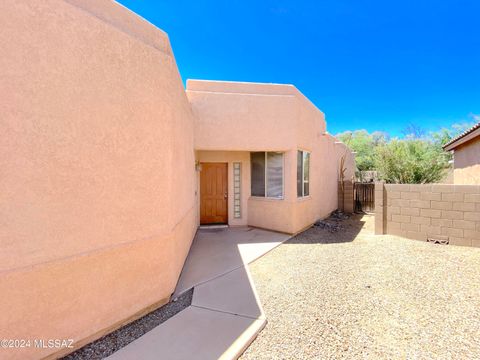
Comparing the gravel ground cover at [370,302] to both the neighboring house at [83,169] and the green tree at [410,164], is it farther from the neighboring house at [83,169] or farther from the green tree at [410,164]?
the green tree at [410,164]

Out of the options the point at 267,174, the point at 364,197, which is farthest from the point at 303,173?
the point at 364,197

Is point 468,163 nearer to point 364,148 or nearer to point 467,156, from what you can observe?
point 467,156

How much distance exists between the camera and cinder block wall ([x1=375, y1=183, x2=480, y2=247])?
6457mm

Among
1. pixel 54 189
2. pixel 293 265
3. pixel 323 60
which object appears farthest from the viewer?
pixel 323 60

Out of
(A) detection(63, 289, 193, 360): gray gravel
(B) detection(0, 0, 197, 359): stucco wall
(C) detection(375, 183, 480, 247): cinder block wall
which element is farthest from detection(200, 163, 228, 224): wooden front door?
(C) detection(375, 183, 480, 247): cinder block wall

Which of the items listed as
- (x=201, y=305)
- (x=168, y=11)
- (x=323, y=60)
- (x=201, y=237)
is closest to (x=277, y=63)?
(x=323, y=60)

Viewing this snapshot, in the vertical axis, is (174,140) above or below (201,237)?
above

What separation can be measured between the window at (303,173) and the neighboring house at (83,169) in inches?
205

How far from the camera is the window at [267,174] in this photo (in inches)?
336

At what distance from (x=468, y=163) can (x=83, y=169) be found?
1583 cm

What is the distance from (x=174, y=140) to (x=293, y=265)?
4.17m

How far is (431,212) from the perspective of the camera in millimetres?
7039

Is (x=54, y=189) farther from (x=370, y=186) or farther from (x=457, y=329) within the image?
(x=370, y=186)

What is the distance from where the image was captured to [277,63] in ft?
50.2
